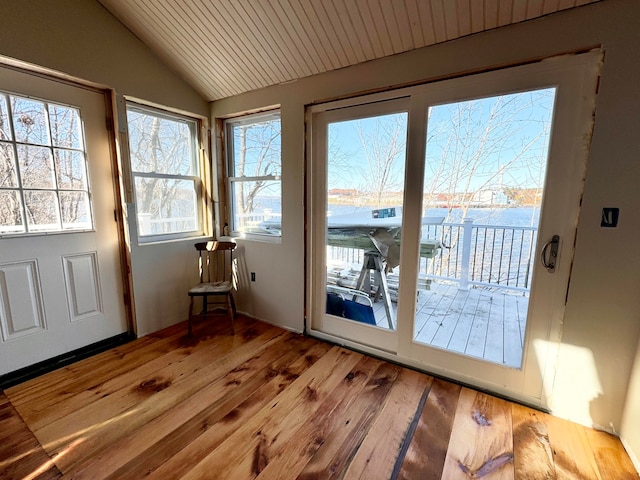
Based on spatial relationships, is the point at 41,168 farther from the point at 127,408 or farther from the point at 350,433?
the point at 350,433

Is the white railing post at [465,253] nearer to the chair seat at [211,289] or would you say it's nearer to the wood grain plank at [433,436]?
the wood grain plank at [433,436]

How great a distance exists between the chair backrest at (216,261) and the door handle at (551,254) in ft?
8.24

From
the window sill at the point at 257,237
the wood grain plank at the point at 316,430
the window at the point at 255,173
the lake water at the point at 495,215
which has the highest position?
the window at the point at 255,173

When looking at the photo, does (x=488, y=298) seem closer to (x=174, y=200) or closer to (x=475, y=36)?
(x=475, y=36)

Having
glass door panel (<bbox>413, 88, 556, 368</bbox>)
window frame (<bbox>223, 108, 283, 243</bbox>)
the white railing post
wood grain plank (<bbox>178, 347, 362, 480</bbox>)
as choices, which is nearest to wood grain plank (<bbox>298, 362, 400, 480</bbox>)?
wood grain plank (<bbox>178, 347, 362, 480</bbox>)

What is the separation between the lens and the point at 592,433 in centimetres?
160

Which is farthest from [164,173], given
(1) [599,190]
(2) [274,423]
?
(1) [599,190]

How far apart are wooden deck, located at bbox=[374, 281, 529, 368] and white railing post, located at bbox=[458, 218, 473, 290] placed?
50mm

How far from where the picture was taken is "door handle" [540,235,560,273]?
167 centimetres

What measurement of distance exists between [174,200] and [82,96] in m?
1.04

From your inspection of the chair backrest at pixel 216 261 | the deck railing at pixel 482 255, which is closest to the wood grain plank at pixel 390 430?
the deck railing at pixel 482 255

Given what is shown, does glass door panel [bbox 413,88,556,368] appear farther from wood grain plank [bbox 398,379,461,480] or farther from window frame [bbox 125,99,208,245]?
window frame [bbox 125,99,208,245]

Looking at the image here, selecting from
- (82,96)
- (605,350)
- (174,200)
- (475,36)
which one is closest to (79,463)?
(174,200)

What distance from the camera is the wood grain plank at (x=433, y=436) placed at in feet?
4.47
